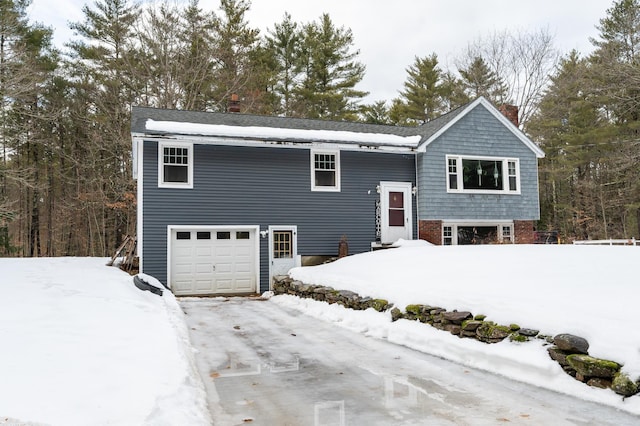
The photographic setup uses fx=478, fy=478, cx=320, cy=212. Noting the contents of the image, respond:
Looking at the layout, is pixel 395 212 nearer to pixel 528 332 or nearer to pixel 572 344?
pixel 528 332

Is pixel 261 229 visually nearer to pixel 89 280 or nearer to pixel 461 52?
pixel 89 280

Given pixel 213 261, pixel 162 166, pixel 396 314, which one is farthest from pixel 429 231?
pixel 162 166

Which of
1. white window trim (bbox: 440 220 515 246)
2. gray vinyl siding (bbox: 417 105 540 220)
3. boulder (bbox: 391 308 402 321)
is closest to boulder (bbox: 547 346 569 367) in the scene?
boulder (bbox: 391 308 402 321)

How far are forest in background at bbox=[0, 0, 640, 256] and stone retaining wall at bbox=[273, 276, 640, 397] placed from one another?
64.4 ft

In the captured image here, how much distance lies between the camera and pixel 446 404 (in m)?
5.11

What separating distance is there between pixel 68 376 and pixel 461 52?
34566 millimetres

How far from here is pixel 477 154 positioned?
61.0 ft

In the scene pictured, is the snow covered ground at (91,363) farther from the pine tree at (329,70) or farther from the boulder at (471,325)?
the pine tree at (329,70)

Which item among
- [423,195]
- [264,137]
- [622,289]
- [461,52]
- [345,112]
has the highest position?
[461,52]

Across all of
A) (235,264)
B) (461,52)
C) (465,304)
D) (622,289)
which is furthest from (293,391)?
(461,52)

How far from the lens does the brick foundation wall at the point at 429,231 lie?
17750 mm

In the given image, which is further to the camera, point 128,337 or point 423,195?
point 423,195

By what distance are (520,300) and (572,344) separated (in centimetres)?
154

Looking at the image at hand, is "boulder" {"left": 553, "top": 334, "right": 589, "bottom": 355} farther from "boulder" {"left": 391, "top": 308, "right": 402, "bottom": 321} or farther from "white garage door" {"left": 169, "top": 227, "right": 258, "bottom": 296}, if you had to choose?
"white garage door" {"left": 169, "top": 227, "right": 258, "bottom": 296}
